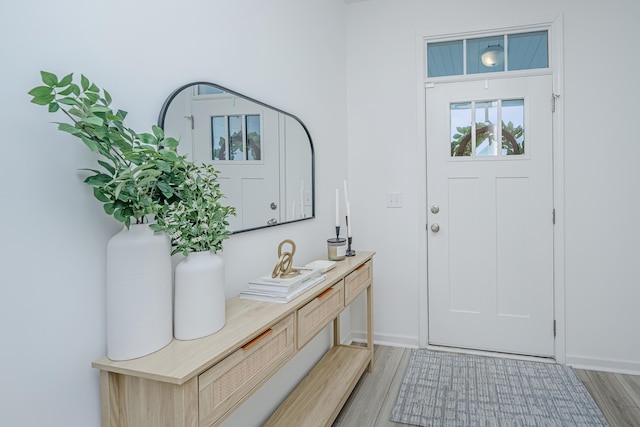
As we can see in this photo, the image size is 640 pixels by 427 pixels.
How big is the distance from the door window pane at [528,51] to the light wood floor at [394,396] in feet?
6.82

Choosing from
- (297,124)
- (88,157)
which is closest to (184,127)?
(88,157)

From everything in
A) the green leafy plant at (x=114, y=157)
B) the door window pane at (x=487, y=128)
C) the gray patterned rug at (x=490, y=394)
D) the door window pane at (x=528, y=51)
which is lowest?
the gray patterned rug at (x=490, y=394)

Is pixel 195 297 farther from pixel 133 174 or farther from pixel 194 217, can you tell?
pixel 133 174

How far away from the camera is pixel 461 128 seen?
287cm

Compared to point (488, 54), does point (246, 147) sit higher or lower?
lower

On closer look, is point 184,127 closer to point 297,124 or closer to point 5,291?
point 5,291

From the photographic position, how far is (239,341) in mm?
1116

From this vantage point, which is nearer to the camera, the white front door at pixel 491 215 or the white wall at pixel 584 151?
the white wall at pixel 584 151

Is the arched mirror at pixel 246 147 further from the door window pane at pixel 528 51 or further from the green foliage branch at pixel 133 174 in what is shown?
the door window pane at pixel 528 51

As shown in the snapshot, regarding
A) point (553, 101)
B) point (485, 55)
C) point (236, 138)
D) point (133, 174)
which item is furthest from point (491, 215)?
point (133, 174)

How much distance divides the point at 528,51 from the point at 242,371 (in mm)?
2800

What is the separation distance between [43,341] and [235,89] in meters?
1.15

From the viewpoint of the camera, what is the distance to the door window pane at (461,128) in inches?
112

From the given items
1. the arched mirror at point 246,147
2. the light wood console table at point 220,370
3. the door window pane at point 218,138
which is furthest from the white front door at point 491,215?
the door window pane at point 218,138
